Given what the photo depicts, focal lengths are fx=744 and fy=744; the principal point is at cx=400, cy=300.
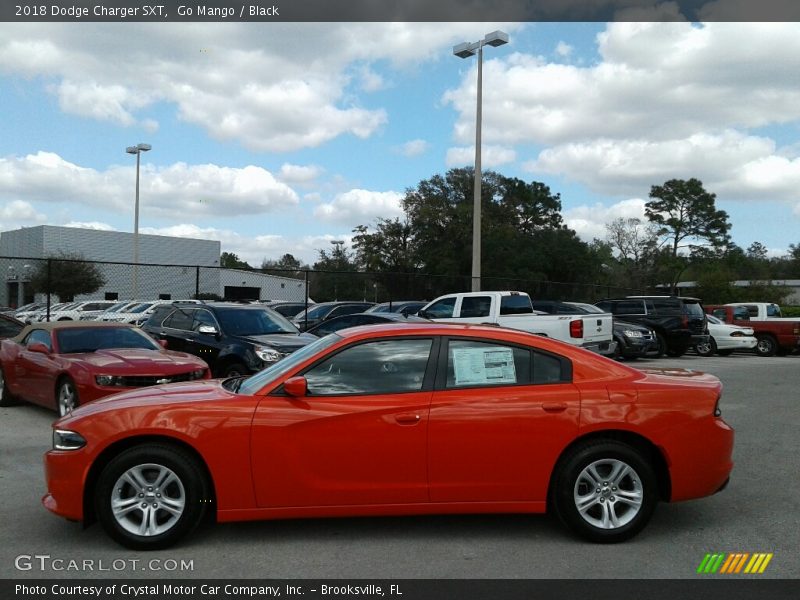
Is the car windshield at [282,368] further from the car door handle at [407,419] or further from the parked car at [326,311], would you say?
the parked car at [326,311]

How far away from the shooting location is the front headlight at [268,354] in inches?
446

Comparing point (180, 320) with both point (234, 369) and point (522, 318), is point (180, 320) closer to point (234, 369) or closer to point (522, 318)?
point (234, 369)

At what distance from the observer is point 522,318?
15.3m

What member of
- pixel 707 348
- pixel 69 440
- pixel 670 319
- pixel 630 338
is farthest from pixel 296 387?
pixel 707 348

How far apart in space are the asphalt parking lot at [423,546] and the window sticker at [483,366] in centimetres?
107

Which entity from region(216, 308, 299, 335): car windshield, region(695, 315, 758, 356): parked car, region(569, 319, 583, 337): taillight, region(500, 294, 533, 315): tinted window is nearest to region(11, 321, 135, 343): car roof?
region(216, 308, 299, 335): car windshield

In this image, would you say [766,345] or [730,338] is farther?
[766,345]

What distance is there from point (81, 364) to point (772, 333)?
75.7 feet

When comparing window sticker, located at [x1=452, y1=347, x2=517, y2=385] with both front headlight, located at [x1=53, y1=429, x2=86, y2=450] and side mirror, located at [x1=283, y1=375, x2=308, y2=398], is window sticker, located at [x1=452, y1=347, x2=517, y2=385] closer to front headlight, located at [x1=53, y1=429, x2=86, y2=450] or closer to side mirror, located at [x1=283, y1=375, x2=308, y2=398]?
side mirror, located at [x1=283, y1=375, x2=308, y2=398]

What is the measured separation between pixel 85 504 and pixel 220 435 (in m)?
0.98

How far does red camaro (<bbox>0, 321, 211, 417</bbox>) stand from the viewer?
29.5ft

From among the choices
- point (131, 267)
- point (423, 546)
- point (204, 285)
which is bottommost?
point (423, 546)

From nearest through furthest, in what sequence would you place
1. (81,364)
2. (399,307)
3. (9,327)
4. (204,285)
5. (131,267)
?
(81,364)
(9,327)
(399,307)
(131,267)
(204,285)

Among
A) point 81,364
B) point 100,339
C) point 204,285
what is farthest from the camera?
point 204,285
